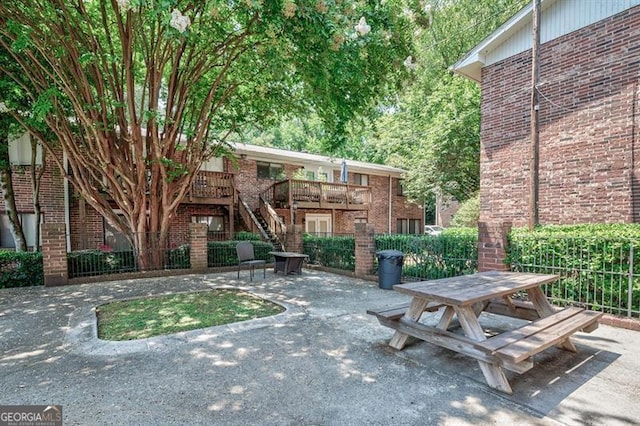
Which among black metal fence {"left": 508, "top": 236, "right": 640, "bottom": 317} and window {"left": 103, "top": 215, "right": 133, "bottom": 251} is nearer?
black metal fence {"left": 508, "top": 236, "right": 640, "bottom": 317}

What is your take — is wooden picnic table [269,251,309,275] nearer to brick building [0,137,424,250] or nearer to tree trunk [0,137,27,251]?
brick building [0,137,424,250]

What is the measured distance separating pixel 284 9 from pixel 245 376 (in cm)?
470

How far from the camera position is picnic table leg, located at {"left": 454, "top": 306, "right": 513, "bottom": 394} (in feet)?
9.36

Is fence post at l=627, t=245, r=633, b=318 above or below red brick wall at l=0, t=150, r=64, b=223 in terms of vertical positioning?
below

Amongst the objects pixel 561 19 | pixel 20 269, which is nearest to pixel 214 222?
pixel 20 269

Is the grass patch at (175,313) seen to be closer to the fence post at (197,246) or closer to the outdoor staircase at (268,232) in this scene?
the fence post at (197,246)

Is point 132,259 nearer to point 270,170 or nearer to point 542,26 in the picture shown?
point 270,170

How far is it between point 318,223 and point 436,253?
11.8 m

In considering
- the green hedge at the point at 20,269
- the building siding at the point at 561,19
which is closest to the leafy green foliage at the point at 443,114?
the building siding at the point at 561,19

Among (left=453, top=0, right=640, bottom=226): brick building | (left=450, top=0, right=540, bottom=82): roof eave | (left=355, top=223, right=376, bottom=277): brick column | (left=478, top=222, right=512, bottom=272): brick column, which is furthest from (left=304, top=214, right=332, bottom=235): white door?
(left=478, top=222, right=512, bottom=272): brick column

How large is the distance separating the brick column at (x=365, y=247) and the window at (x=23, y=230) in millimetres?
11594

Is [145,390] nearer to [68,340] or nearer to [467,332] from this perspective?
[68,340]

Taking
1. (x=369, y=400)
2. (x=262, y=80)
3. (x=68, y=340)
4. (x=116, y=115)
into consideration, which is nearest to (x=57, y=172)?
(x=116, y=115)

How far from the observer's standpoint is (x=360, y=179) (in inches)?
805
